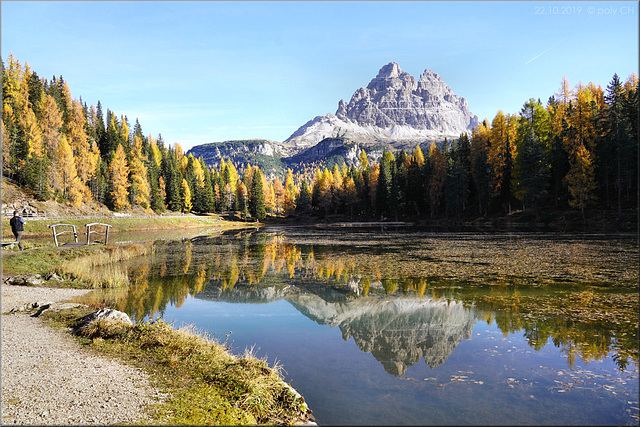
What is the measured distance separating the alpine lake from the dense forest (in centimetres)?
3662

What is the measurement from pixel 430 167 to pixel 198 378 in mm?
86067

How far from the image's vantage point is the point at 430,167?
284 ft

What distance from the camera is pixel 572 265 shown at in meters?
22.2

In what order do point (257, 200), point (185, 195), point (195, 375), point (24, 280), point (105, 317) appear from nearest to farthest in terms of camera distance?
point (195, 375), point (105, 317), point (24, 280), point (185, 195), point (257, 200)

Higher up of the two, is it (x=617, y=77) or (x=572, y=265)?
(x=617, y=77)

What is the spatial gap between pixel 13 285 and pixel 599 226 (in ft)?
213

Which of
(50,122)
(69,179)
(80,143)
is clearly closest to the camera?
(69,179)

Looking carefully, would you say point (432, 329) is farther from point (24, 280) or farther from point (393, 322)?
point (24, 280)

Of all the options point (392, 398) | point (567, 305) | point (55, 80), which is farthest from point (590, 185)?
point (55, 80)

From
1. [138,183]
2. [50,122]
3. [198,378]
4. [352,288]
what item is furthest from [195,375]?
[50,122]

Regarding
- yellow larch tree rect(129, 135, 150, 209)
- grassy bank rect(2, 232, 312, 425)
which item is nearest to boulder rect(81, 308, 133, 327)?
grassy bank rect(2, 232, 312, 425)

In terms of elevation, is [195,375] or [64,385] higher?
[64,385]

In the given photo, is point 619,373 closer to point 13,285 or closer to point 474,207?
point 13,285

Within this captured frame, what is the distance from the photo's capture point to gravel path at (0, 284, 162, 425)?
6012 millimetres
